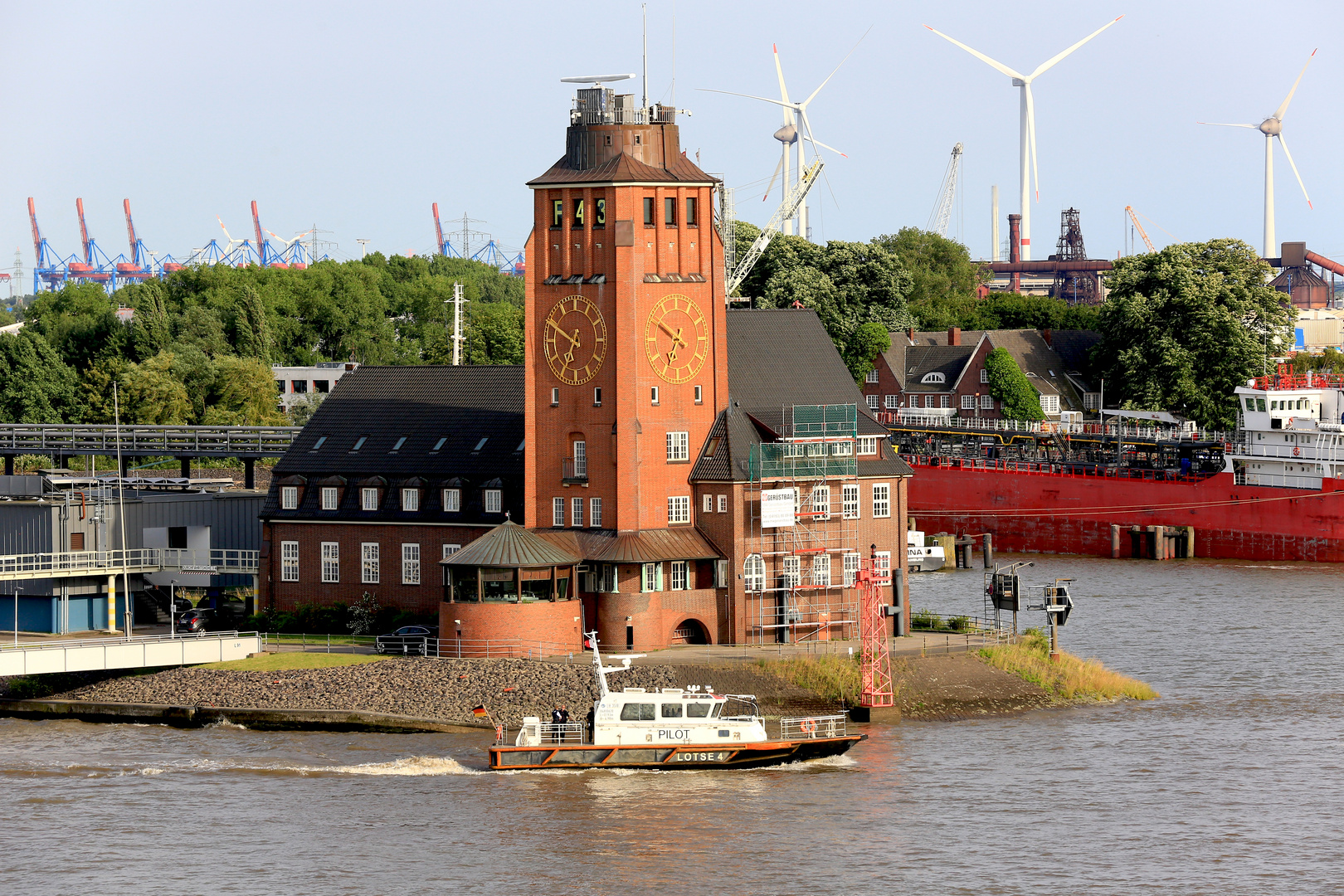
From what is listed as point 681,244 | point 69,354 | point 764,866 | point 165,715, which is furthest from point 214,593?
point 69,354

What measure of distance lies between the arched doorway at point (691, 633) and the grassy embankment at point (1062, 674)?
32.3 ft

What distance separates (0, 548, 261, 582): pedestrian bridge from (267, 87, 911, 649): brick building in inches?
621

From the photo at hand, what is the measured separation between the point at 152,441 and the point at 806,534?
184 ft

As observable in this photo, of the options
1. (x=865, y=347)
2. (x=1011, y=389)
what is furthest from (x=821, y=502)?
(x=865, y=347)

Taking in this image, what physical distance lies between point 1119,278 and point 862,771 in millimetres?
100012

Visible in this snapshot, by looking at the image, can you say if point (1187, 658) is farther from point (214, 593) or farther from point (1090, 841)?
point (214, 593)

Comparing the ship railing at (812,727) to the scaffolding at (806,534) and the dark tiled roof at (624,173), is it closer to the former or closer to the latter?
the scaffolding at (806,534)

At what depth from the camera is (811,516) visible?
243 ft

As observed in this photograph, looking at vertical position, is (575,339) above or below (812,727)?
above

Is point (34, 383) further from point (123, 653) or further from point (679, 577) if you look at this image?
point (679, 577)

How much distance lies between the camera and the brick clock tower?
73250 mm

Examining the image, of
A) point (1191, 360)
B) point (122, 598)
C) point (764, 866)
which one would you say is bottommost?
point (764, 866)

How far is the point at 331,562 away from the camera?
265 feet

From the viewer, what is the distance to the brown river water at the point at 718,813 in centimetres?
5066
